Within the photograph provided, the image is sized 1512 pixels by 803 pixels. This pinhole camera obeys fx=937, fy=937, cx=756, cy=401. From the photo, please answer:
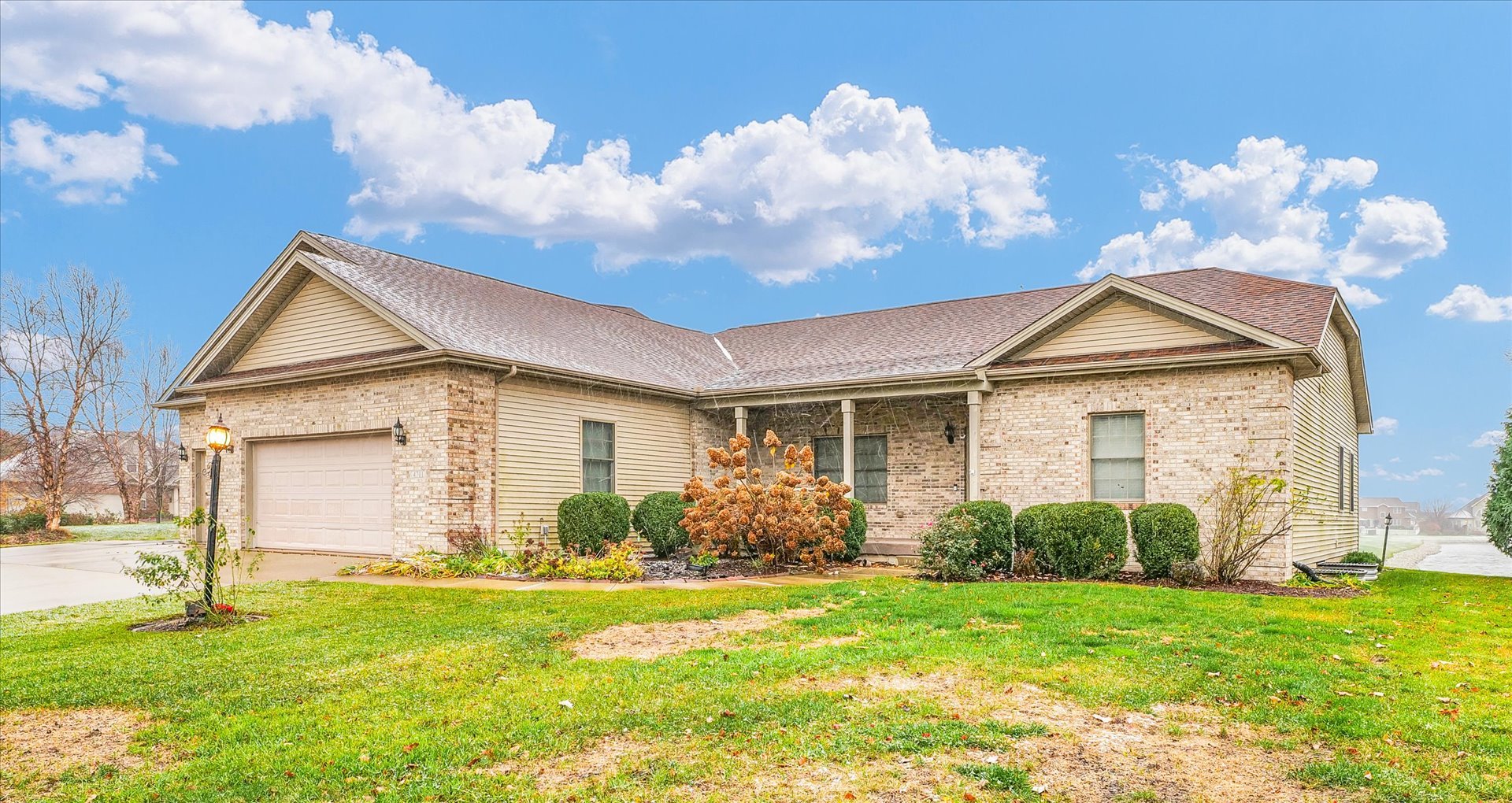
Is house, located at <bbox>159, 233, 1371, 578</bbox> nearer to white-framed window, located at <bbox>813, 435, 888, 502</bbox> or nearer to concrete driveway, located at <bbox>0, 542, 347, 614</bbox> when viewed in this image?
white-framed window, located at <bbox>813, 435, 888, 502</bbox>

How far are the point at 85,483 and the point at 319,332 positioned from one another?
27818 millimetres

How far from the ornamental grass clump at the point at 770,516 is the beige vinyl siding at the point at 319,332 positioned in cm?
555

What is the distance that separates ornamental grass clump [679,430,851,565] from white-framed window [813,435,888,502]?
4.12m

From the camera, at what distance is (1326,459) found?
17.3 m

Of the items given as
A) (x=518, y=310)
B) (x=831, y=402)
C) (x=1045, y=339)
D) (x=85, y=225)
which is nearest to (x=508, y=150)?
(x=518, y=310)

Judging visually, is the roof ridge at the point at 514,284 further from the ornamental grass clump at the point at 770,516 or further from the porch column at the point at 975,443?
the porch column at the point at 975,443

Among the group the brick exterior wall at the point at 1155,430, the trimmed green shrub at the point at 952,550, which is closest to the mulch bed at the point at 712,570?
the trimmed green shrub at the point at 952,550

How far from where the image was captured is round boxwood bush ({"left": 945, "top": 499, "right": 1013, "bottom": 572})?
13266mm

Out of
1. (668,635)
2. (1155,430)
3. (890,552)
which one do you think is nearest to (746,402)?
(890,552)

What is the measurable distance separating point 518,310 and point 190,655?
11566 mm

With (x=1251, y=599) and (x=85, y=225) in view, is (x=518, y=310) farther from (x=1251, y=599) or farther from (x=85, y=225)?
(x=85, y=225)

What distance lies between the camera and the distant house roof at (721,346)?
14711 mm

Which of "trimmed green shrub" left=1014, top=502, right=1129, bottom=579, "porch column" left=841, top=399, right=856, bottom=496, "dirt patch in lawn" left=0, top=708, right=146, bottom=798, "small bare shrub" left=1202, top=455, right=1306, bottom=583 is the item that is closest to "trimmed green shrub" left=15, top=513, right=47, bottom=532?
"porch column" left=841, top=399, right=856, bottom=496

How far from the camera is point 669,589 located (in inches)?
451
